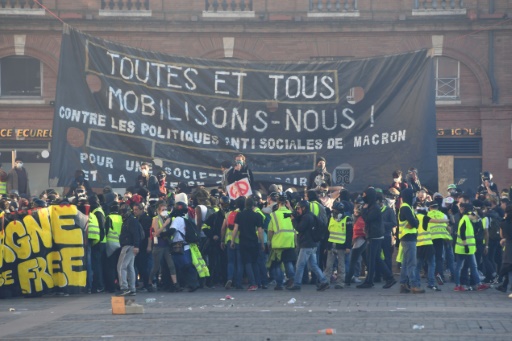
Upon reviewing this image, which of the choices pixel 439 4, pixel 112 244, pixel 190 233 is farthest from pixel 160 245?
pixel 439 4

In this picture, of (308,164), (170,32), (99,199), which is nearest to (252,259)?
(99,199)

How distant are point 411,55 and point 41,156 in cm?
1568

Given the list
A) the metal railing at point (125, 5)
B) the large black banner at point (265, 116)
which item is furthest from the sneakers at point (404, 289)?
the metal railing at point (125, 5)

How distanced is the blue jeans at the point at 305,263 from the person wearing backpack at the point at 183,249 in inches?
74.5

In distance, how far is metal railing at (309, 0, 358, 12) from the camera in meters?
37.0

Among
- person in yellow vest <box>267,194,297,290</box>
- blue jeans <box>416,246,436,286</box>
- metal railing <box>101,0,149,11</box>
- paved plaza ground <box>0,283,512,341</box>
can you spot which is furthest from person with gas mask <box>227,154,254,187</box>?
metal railing <box>101,0,149,11</box>

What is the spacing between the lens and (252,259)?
21031 mm

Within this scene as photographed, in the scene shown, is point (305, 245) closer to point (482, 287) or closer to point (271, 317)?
point (482, 287)

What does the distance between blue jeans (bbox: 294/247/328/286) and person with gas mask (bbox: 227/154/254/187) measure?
3.69m

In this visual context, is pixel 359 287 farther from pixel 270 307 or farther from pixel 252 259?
pixel 270 307

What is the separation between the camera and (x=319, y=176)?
947 inches

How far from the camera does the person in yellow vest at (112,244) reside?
20672mm

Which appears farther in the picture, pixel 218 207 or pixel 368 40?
pixel 368 40

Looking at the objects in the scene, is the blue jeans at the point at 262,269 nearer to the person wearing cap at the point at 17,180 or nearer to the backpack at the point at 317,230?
the backpack at the point at 317,230
